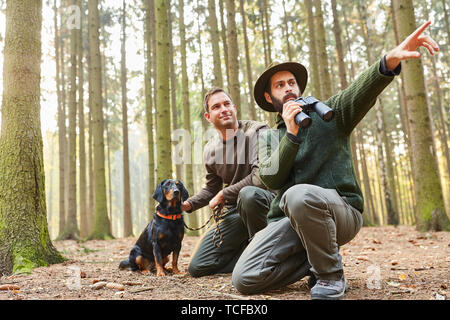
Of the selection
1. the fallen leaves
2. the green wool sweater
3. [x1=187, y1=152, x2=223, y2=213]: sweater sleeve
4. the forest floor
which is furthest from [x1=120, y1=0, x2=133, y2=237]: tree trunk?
the green wool sweater

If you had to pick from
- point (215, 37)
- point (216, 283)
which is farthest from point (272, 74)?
point (215, 37)

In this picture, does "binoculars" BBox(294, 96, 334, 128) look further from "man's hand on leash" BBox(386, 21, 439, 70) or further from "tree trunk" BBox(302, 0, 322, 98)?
"tree trunk" BBox(302, 0, 322, 98)

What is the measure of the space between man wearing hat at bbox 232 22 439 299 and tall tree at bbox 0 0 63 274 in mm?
2886

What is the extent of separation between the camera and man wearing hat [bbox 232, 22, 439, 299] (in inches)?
100

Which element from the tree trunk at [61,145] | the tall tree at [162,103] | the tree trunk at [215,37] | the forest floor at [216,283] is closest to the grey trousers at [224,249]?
the forest floor at [216,283]

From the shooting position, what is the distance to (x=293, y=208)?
102 inches

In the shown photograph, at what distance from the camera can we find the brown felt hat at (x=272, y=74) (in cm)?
326

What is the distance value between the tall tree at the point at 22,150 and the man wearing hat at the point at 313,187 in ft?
9.47

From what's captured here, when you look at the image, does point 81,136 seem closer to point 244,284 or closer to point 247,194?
point 247,194

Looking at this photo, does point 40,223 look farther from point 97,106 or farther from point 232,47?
point 97,106

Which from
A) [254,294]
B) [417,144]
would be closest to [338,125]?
[254,294]

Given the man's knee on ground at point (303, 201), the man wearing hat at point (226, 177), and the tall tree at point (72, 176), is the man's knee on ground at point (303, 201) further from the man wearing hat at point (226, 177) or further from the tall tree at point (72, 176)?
the tall tree at point (72, 176)

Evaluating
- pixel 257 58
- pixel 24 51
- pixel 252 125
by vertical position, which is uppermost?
pixel 257 58

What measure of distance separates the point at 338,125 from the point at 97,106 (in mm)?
9329
